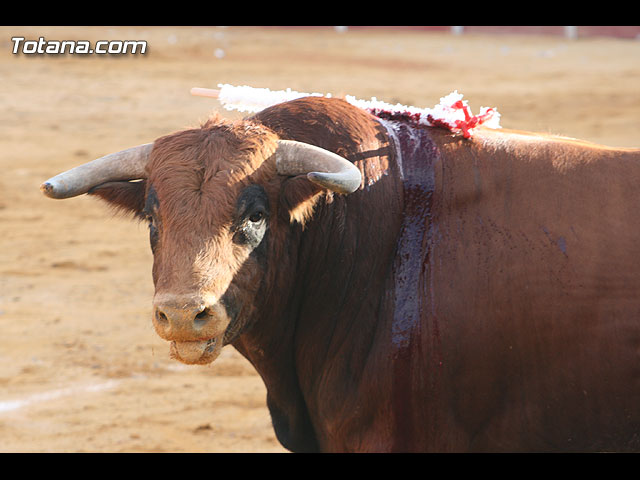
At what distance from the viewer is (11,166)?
35.0 ft

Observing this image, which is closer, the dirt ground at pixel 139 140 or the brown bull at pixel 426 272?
the brown bull at pixel 426 272

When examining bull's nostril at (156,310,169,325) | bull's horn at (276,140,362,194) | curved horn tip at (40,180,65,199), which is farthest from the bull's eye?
curved horn tip at (40,180,65,199)

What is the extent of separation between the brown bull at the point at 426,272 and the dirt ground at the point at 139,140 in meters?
0.47

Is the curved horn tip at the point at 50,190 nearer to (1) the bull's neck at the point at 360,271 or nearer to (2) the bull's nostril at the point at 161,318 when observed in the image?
(2) the bull's nostril at the point at 161,318

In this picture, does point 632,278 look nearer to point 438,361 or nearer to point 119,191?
point 438,361

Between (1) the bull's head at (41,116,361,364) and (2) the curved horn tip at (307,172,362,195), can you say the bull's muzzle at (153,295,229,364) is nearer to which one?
(1) the bull's head at (41,116,361,364)

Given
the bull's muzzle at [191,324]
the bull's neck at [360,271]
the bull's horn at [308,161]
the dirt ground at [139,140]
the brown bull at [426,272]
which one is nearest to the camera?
the bull's muzzle at [191,324]

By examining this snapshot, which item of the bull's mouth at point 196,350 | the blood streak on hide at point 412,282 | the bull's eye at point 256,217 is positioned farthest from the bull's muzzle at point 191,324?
the blood streak on hide at point 412,282

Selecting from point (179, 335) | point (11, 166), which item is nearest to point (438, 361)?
point (179, 335)

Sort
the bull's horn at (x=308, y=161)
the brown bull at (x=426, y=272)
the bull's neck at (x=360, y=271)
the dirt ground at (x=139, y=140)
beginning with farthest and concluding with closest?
the dirt ground at (x=139, y=140) < the bull's neck at (x=360, y=271) < the brown bull at (x=426, y=272) < the bull's horn at (x=308, y=161)

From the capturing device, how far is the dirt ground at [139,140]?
5.43 metres

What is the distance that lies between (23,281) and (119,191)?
14.4ft

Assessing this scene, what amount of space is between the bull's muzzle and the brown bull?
0.16 metres

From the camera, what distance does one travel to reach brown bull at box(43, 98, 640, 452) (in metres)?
3.24
